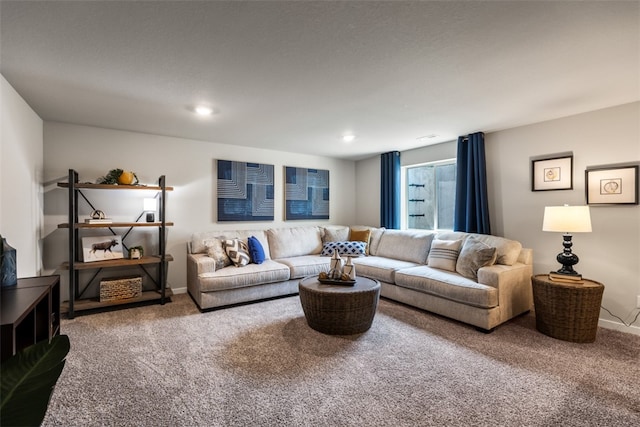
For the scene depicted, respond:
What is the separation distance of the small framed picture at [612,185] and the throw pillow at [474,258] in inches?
45.0

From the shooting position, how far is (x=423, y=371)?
2162 millimetres

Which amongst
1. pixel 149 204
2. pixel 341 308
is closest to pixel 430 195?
pixel 341 308

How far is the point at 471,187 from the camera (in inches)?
155

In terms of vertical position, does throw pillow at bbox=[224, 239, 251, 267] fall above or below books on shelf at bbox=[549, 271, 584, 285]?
above

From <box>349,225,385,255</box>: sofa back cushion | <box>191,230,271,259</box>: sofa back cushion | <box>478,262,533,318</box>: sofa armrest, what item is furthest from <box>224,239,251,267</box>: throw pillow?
<box>478,262,533,318</box>: sofa armrest

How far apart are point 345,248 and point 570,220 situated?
285 cm

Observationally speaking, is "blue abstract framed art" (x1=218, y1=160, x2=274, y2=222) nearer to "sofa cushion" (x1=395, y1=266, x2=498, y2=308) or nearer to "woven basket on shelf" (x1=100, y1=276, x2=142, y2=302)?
"woven basket on shelf" (x1=100, y1=276, x2=142, y2=302)

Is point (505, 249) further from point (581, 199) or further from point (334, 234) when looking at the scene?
point (334, 234)

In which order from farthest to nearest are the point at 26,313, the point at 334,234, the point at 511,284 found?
the point at 334,234
the point at 511,284
the point at 26,313

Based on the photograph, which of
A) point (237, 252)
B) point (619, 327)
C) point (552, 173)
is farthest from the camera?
point (237, 252)

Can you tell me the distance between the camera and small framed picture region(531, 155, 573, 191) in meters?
3.24

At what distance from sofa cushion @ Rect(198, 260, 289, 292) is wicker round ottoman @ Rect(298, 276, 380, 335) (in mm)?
1019

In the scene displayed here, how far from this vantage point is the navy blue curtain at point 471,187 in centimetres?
384

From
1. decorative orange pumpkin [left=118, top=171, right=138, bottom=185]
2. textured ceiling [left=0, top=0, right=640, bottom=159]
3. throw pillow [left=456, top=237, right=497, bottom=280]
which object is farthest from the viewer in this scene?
decorative orange pumpkin [left=118, top=171, right=138, bottom=185]
